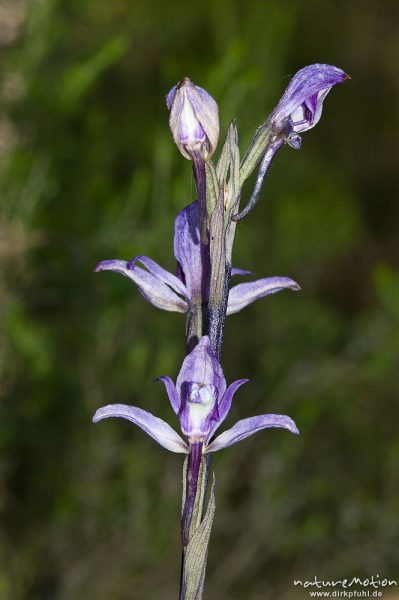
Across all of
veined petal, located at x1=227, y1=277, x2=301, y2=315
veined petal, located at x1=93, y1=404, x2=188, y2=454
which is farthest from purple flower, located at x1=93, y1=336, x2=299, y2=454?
veined petal, located at x1=227, y1=277, x2=301, y2=315

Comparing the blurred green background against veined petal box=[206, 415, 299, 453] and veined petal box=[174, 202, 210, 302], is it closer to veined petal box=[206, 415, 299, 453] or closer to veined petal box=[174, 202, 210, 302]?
veined petal box=[174, 202, 210, 302]

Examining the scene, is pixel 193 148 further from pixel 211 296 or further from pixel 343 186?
pixel 343 186

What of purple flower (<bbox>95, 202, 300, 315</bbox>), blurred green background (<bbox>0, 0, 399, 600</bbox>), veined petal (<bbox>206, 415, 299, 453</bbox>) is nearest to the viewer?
veined petal (<bbox>206, 415, 299, 453</bbox>)

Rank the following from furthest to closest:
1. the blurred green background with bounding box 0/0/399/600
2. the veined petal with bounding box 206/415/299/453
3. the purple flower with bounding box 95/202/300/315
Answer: the blurred green background with bounding box 0/0/399/600 → the purple flower with bounding box 95/202/300/315 → the veined petal with bounding box 206/415/299/453

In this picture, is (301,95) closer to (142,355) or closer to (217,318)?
(217,318)

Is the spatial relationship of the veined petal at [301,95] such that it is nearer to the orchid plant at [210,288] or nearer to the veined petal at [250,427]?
the orchid plant at [210,288]

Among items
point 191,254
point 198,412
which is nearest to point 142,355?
point 191,254

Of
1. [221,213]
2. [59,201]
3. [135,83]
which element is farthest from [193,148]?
[135,83]

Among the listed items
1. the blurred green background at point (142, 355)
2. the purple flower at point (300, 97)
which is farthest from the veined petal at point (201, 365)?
the blurred green background at point (142, 355)
